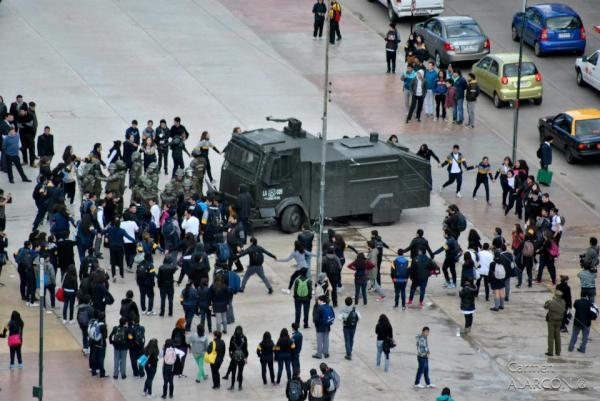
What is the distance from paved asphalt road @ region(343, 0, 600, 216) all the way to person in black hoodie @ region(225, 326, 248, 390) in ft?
45.0

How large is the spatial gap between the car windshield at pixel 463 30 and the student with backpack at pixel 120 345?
22230 mm

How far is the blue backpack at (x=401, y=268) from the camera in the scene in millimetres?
33750

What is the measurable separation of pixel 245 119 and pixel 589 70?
34.1ft

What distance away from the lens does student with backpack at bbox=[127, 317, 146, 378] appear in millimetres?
30531

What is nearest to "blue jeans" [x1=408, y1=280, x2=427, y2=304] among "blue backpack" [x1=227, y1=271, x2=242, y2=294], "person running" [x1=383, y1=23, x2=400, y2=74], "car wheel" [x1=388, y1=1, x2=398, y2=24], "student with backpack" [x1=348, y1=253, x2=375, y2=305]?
"student with backpack" [x1=348, y1=253, x2=375, y2=305]

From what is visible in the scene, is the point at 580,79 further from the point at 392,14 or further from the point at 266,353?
the point at 266,353

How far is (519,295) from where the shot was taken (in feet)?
117

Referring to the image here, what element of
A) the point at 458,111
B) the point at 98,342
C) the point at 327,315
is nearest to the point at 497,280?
the point at 327,315

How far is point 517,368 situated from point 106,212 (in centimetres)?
1004

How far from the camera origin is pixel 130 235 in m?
35.2

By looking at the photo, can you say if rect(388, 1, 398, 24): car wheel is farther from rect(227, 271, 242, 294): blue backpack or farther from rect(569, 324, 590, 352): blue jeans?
rect(569, 324, 590, 352): blue jeans

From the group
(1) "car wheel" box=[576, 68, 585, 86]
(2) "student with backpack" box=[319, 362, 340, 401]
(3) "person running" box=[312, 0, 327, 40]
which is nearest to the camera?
(2) "student with backpack" box=[319, 362, 340, 401]

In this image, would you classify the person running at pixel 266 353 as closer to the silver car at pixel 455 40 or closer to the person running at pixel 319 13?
the silver car at pixel 455 40

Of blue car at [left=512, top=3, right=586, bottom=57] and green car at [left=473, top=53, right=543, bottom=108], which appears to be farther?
blue car at [left=512, top=3, right=586, bottom=57]
